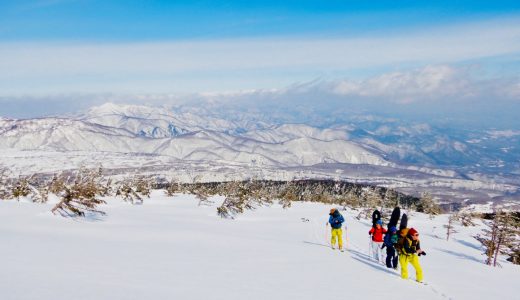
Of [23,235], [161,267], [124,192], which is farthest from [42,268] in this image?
[124,192]

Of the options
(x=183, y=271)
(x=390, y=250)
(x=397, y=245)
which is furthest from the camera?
(x=390, y=250)

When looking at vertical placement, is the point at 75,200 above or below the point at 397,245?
below

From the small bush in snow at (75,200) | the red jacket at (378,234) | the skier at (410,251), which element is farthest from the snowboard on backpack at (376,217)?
the small bush in snow at (75,200)

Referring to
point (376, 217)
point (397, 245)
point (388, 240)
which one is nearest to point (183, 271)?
point (397, 245)

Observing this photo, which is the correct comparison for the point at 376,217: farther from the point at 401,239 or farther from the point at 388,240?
the point at 401,239

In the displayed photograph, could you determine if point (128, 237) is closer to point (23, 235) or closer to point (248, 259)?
point (23, 235)

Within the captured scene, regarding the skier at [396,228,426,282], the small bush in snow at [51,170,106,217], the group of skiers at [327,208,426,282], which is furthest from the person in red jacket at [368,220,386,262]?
the small bush in snow at [51,170,106,217]

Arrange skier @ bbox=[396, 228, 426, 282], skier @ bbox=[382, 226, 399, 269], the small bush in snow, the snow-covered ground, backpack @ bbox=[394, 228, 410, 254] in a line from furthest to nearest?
the small bush in snow, skier @ bbox=[382, 226, 399, 269], backpack @ bbox=[394, 228, 410, 254], skier @ bbox=[396, 228, 426, 282], the snow-covered ground

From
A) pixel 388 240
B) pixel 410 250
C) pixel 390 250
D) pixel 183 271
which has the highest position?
pixel 410 250

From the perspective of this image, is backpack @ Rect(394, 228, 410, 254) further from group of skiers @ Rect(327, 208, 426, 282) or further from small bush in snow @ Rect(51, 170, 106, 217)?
small bush in snow @ Rect(51, 170, 106, 217)

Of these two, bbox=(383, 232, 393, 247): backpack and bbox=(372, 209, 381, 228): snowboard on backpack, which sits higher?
bbox=(372, 209, 381, 228): snowboard on backpack

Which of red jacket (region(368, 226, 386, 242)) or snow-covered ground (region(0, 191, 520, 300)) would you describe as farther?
red jacket (region(368, 226, 386, 242))

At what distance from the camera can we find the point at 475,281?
1930 centimetres

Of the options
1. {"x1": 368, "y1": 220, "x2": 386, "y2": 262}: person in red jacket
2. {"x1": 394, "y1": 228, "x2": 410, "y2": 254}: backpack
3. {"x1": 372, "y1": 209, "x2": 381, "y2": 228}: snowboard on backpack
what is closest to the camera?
{"x1": 394, "y1": 228, "x2": 410, "y2": 254}: backpack
